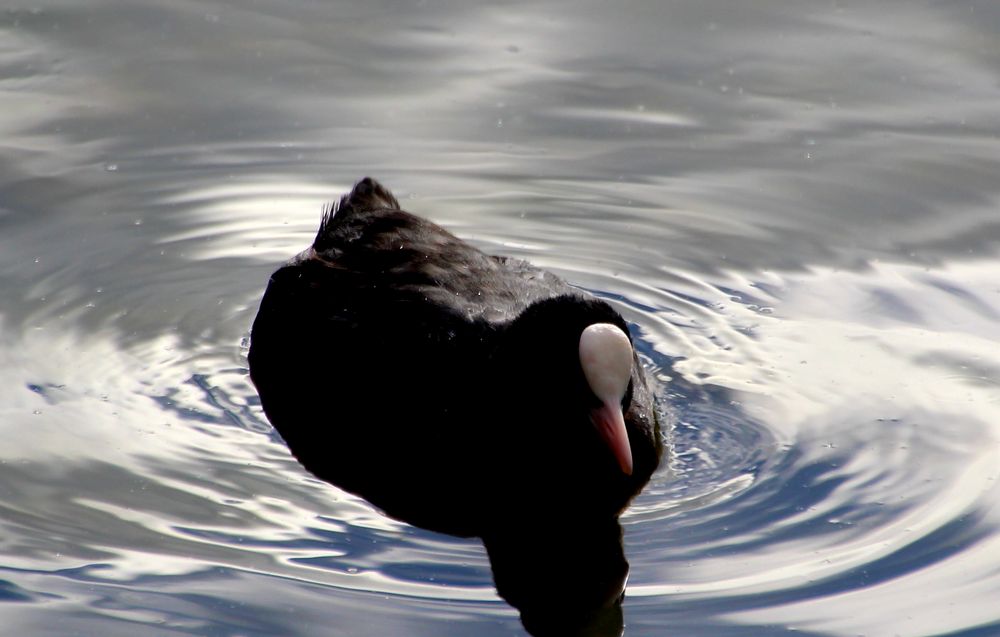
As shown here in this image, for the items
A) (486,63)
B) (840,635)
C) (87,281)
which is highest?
(486,63)

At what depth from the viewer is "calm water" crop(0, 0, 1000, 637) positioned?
485cm

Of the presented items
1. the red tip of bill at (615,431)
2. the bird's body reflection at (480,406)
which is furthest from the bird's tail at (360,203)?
the red tip of bill at (615,431)

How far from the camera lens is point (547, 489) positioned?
18.0ft

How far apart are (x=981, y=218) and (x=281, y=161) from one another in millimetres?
3177

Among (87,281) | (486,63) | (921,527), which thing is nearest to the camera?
(921,527)

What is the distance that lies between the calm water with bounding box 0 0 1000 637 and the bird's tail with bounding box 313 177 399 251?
0.48m

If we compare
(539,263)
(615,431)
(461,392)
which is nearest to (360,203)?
(539,263)

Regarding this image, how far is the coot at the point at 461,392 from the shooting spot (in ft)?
17.4

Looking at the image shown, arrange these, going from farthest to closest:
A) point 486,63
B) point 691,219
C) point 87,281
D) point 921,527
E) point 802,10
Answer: point 802,10
point 486,63
point 691,219
point 87,281
point 921,527

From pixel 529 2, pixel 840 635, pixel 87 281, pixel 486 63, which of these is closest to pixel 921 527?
pixel 840 635

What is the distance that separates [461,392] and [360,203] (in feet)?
4.40

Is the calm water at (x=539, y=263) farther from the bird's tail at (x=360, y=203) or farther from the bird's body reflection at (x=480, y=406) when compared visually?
the bird's tail at (x=360, y=203)

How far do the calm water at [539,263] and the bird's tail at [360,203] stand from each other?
18.8 inches

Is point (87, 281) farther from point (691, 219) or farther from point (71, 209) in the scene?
point (691, 219)
